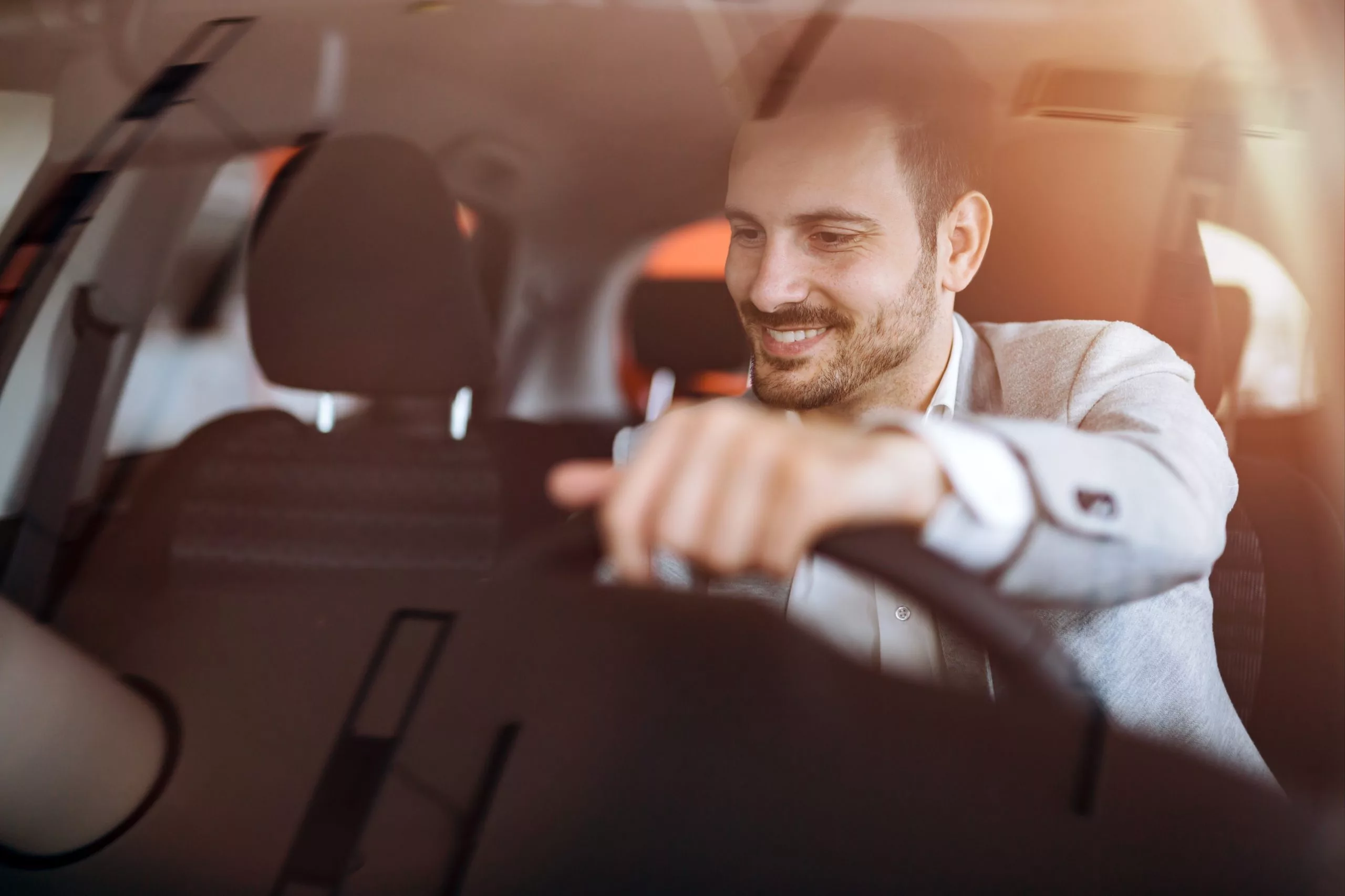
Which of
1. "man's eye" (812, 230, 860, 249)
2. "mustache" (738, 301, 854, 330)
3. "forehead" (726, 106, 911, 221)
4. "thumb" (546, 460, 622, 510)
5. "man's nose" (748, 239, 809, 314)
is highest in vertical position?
"forehead" (726, 106, 911, 221)

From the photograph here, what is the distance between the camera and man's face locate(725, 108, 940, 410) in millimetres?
817

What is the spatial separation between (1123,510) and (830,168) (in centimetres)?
35

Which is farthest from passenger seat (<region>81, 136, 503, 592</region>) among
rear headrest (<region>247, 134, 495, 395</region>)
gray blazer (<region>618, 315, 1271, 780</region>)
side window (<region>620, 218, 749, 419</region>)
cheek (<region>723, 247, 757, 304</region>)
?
gray blazer (<region>618, 315, 1271, 780</region>)

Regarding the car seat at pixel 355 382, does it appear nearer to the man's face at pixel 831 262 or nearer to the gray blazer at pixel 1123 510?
the man's face at pixel 831 262

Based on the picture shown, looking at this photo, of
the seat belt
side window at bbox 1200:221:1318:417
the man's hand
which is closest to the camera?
the man's hand

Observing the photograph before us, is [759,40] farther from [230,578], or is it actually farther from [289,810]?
[289,810]

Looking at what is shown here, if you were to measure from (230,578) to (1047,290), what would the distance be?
0.79m

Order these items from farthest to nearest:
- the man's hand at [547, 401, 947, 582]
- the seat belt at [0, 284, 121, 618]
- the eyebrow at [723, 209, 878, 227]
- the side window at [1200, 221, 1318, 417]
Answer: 1. the seat belt at [0, 284, 121, 618]
2. the side window at [1200, 221, 1318, 417]
3. the eyebrow at [723, 209, 878, 227]
4. the man's hand at [547, 401, 947, 582]

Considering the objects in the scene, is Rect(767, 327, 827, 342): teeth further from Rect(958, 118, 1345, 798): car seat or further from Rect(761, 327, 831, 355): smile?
Rect(958, 118, 1345, 798): car seat

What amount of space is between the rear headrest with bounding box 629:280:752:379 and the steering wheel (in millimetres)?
212

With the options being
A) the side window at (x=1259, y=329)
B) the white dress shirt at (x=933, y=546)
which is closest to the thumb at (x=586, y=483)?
the white dress shirt at (x=933, y=546)

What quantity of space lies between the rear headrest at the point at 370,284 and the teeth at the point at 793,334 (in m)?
0.29

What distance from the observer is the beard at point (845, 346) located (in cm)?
83

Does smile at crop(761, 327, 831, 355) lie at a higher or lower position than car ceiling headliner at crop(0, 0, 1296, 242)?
lower
